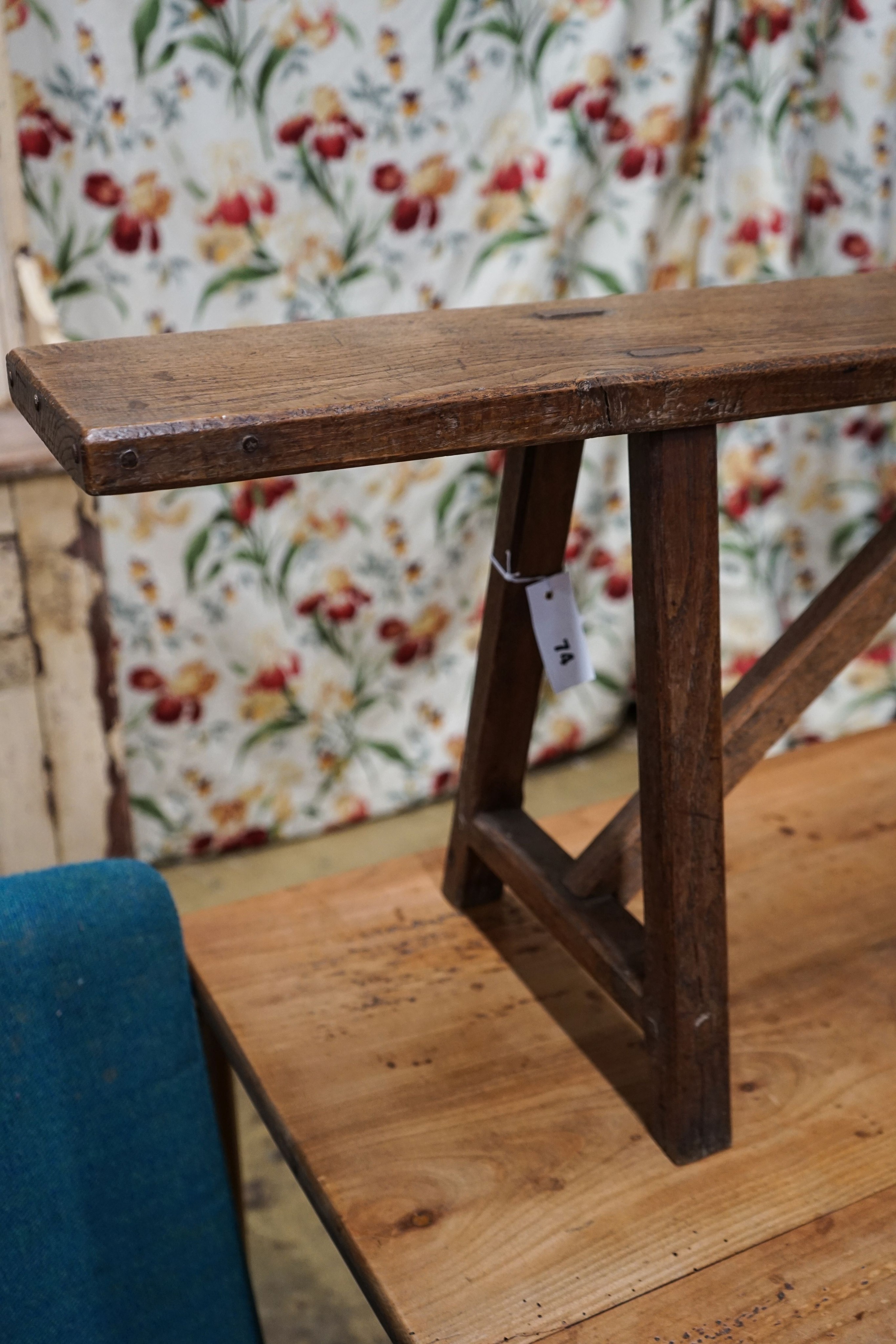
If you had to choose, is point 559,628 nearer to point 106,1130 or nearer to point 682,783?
point 682,783

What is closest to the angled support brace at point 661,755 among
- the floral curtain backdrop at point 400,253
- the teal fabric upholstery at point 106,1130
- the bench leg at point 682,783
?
the bench leg at point 682,783

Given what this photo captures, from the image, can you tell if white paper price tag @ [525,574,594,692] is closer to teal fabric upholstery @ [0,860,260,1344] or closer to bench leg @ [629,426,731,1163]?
bench leg @ [629,426,731,1163]

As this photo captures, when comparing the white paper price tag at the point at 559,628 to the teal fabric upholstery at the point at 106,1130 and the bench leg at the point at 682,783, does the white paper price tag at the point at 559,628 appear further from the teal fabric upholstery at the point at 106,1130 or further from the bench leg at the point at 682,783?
the teal fabric upholstery at the point at 106,1130

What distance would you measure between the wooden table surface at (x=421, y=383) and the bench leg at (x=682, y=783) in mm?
51

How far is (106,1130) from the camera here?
2.69 ft

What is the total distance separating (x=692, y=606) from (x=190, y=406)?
1.13ft

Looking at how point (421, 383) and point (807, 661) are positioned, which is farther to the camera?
point (807, 661)

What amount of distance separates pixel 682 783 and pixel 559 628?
0.20 metres

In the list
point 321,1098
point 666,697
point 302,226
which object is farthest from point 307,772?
point 666,697

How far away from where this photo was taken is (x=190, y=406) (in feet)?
2.11

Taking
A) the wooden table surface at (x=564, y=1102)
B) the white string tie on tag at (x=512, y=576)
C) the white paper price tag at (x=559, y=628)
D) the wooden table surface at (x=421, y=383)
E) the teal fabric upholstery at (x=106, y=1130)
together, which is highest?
the wooden table surface at (x=421, y=383)

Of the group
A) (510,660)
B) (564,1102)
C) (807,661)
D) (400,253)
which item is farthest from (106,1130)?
(400,253)

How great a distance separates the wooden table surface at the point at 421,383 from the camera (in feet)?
2.05

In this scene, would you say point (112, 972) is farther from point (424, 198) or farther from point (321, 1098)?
point (424, 198)
